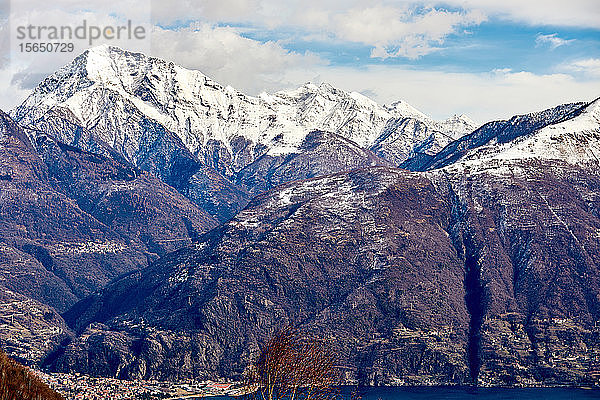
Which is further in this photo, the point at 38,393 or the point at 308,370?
the point at 38,393

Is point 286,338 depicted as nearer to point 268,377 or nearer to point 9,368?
point 268,377

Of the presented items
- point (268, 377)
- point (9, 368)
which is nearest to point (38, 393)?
point (9, 368)

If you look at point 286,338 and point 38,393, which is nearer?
point 286,338

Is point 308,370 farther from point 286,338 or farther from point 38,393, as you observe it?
point 38,393

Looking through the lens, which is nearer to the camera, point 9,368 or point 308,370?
point 308,370

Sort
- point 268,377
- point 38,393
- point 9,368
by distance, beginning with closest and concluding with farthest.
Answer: point 268,377
point 38,393
point 9,368

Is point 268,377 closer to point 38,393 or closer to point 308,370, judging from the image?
point 308,370

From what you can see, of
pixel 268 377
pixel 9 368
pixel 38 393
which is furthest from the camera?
pixel 9 368

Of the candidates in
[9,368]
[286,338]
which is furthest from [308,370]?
[9,368]

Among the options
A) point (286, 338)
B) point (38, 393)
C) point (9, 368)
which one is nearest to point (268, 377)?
point (286, 338)
